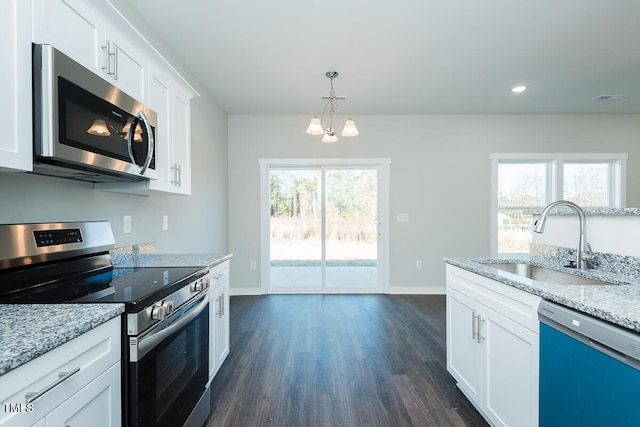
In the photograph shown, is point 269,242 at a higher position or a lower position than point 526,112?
lower

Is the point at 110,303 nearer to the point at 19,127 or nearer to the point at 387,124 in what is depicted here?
the point at 19,127

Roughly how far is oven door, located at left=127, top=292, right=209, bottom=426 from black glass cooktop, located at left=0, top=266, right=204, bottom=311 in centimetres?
13

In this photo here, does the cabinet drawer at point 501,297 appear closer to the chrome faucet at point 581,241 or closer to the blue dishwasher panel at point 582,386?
the blue dishwasher panel at point 582,386

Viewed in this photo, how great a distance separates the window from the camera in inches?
172

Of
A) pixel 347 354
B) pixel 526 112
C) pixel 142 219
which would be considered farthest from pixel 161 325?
pixel 526 112

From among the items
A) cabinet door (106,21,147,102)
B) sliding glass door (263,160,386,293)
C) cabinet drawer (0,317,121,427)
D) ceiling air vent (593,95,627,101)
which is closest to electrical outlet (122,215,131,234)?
cabinet door (106,21,147,102)

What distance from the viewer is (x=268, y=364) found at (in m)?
2.36

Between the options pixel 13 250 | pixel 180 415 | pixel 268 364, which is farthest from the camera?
pixel 268 364

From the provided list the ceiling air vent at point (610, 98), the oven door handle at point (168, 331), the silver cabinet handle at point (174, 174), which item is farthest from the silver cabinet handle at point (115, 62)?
the ceiling air vent at point (610, 98)

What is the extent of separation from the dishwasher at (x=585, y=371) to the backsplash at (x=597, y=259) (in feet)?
2.39

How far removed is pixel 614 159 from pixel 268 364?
5.59 m

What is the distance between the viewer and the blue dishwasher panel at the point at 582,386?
877 mm

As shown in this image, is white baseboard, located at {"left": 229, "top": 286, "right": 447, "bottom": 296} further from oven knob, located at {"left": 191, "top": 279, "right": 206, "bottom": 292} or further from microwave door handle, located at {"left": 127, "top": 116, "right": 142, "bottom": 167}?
microwave door handle, located at {"left": 127, "top": 116, "right": 142, "bottom": 167}

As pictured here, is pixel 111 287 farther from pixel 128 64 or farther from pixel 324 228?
pixel 324 228
